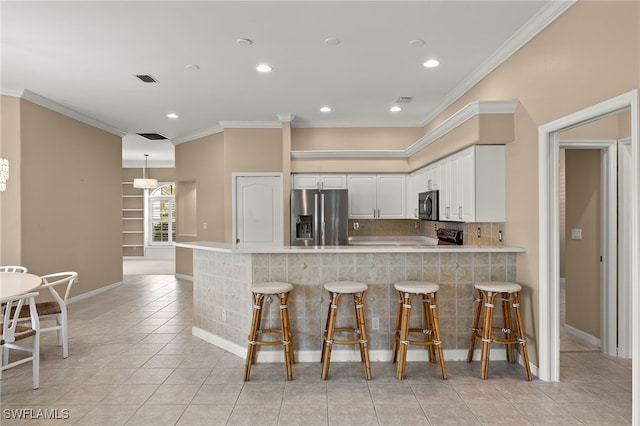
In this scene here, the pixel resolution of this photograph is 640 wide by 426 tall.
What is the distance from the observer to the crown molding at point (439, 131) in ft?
11.7

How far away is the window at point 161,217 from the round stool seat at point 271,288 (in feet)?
30.5

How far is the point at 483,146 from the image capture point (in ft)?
12.4

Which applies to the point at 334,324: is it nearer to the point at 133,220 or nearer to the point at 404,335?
the point at 404,335

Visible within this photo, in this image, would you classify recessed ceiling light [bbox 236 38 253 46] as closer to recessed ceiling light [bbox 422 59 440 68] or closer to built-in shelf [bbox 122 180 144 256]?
recessed ceiling light [bbox 422 59 440 68]

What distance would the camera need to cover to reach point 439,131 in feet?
14.9

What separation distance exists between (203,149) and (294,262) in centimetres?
477

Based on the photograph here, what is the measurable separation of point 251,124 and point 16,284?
4.12 meters

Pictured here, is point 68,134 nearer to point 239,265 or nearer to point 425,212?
point 239,265

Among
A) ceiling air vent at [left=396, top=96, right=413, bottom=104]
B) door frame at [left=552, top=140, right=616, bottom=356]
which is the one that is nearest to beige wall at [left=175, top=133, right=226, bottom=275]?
ceiling air vent at [left=396, top=96, right=413, bottom=104]

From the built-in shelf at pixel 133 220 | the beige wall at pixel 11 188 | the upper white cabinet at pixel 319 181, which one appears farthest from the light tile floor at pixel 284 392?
the built-in shelf at pixel 133 220

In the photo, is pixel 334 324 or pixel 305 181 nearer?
pixel 334 324

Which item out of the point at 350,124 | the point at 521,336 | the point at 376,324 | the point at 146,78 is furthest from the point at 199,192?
the point at 521,336

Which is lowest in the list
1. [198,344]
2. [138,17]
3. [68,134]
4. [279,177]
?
[198,344]

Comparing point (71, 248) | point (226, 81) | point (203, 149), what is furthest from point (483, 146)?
point (71, 248)
